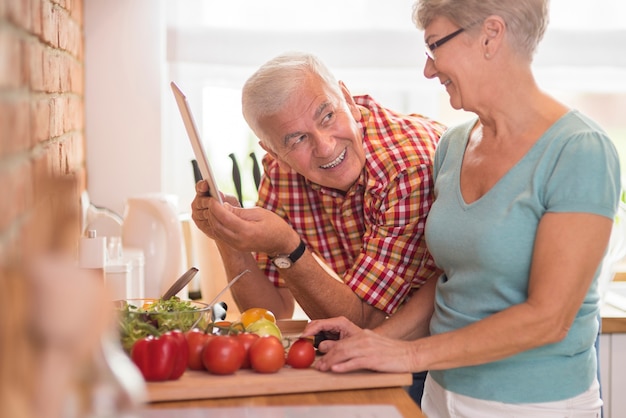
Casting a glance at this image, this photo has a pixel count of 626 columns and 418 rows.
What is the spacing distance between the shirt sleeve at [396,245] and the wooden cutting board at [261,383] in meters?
0.37

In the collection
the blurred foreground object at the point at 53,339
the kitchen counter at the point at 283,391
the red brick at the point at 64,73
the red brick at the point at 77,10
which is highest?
the red brick at the point at 77,10

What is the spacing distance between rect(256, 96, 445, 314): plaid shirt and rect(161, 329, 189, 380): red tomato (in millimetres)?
510

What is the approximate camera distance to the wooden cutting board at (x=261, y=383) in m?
1.36

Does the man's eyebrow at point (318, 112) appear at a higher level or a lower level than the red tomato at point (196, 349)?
higher

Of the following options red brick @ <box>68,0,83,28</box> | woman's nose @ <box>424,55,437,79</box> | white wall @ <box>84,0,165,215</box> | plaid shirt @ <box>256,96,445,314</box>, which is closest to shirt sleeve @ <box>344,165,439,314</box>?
plaid shirt @ <box>256,96,445,314</box>

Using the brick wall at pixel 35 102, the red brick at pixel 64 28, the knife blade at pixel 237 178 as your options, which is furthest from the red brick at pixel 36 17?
the knife blade at pixel 237 178

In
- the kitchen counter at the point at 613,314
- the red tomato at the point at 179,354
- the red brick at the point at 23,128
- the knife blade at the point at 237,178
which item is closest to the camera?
the red brick at the point at 23,128

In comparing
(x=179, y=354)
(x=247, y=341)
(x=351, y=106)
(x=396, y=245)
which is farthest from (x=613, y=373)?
(x=179, y=354)

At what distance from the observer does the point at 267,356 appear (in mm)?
1437

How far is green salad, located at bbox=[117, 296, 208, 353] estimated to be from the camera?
4.88 feet

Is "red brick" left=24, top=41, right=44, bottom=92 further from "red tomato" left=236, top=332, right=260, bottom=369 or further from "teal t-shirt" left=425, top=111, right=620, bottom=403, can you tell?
"teal t-shirt" left=425, top=111, right=620, bottom=403

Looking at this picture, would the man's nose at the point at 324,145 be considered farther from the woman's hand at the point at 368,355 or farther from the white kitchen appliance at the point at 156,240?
the white kitchen appliance at the point at 156,240

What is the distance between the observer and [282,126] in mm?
1813

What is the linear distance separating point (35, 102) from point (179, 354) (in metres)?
0.45
